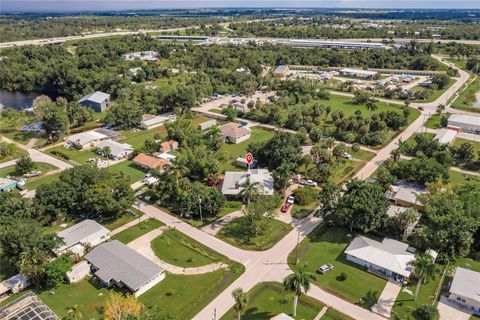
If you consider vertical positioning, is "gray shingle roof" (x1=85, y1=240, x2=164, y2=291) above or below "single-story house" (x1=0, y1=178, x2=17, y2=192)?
above

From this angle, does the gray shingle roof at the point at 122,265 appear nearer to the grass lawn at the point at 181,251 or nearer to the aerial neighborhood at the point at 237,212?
the aerial neighborhood at the point at 237,212

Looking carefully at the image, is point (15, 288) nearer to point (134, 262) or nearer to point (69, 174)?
point (134, 262)

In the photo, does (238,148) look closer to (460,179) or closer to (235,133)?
(235,133)

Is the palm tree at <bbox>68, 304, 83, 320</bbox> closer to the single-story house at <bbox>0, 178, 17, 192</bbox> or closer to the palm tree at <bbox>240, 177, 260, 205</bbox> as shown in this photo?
the palm tree at <bbox>240, 177, 260, 205</bbox>

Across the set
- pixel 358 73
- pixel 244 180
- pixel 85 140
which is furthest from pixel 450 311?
pixel 358 73

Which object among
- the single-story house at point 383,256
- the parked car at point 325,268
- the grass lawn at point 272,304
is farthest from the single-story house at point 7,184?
the single-story house at point 383,256

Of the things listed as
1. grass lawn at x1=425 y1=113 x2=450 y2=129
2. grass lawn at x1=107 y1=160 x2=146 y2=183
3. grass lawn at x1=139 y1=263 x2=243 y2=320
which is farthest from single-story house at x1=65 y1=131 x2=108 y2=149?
grass lawn at x1=425 y1=113 x2=450 y2=129
